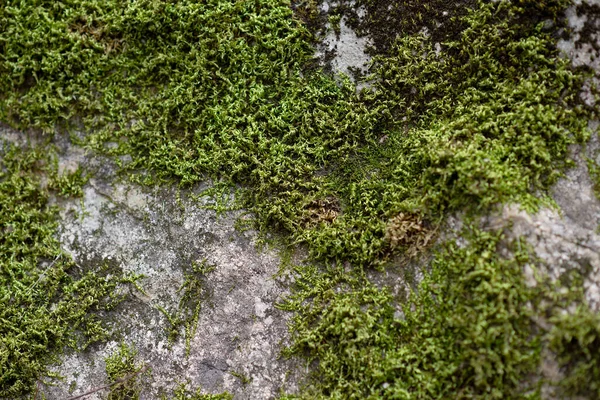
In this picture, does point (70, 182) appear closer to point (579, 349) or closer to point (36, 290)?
point (36, 290)

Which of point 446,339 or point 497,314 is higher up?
point 497,314

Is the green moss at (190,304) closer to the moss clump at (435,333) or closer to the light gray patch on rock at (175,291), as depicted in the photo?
the light gray patch on rock at (175,291)

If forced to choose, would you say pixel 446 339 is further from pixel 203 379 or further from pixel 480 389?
pixel 203 379

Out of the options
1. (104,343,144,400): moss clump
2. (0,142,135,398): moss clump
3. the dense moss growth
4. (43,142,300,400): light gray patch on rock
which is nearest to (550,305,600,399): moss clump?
the dense moss growth

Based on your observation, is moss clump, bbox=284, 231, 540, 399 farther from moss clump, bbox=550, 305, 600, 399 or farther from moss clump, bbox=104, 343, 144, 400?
moss clump, bbox=104, 343, 144, 400

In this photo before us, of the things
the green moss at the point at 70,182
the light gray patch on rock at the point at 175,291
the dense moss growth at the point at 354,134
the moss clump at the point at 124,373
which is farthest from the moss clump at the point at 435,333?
the green moss at the point at 70,182

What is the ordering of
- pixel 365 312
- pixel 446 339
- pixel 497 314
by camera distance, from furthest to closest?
pixel 365 312, pixel 446 339, pixel 497 314

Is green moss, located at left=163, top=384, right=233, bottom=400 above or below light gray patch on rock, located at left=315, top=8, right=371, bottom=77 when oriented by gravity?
below

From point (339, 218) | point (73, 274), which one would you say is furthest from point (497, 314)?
point (73, 274)
